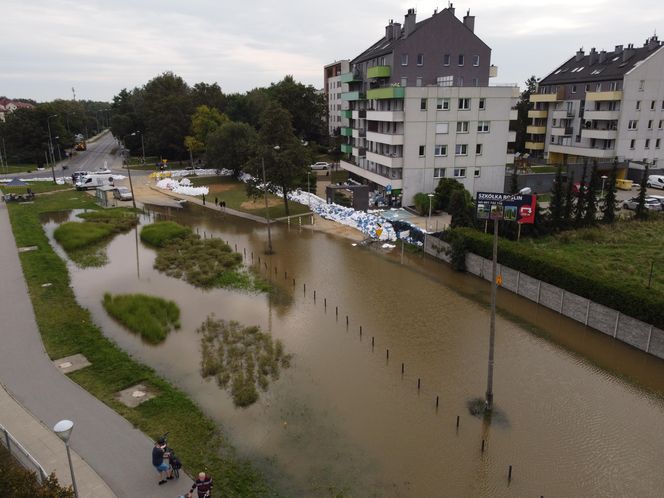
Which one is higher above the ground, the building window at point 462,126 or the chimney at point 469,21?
the chimney at point 469,21

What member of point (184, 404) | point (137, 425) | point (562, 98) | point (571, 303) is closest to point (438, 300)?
point (571, 303)

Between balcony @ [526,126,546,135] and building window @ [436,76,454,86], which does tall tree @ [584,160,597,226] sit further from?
balcony @ [526,126,546,135]

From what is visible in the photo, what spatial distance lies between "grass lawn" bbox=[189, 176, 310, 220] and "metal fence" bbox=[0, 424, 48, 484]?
36506 millimetres

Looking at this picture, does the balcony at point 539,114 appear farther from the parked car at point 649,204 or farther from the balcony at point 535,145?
the parked car at point 649,204

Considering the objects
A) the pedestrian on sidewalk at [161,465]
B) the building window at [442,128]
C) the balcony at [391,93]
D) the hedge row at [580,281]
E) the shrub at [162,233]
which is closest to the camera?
the pedestrian on sidewalk at [161,465]

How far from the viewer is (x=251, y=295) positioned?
28938mm

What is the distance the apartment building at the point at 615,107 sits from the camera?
60.0 metres

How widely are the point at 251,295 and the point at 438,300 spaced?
11.0 metres

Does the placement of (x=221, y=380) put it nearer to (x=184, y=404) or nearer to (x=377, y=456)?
(x=184, y=404)

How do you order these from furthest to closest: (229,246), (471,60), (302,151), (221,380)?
(471,60)
(302,151)
(229,246)
(221,380)

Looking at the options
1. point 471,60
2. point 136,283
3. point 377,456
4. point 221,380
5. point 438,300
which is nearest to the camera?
point 377,456

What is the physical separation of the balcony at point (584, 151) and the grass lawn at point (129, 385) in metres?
62.6

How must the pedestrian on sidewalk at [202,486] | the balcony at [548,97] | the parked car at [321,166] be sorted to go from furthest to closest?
the parked car at [321,166] < the balcony at [548,97] < the pedestrian on sidewalk at [202,486]

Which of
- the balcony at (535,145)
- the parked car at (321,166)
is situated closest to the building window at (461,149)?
the balcony at (535,145)
